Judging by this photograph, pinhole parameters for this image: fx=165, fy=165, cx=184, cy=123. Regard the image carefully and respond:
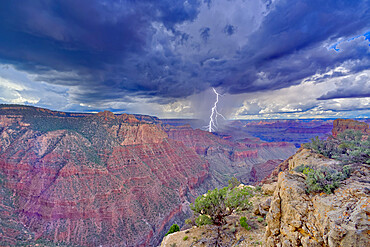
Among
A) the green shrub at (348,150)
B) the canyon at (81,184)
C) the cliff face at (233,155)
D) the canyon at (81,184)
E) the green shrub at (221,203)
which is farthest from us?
the cliff face at (233,155)

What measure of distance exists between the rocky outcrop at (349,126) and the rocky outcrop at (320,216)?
9294 cm

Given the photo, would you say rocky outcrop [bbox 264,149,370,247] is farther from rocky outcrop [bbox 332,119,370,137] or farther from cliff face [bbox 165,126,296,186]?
cliff face [bbox 165,126,296,186]

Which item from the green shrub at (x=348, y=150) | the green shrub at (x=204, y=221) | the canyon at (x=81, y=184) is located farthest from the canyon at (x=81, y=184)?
the green shrub at (x=348, y=150)

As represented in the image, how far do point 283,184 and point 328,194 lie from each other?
7.01 ft

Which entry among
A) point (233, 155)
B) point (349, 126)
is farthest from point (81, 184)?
point (233, 155)

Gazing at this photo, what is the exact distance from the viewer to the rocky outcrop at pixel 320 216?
6406 millimetres

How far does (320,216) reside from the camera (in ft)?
24.6

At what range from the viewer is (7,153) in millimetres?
58656

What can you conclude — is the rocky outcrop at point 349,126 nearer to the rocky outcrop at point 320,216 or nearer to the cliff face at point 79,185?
the cliff face at point 79,185

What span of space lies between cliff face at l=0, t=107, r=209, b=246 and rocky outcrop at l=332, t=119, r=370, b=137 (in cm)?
8272

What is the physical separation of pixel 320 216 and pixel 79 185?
65428mm

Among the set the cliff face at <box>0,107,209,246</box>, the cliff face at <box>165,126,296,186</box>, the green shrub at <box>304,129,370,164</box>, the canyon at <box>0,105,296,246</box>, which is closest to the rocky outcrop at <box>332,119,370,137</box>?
the green shrub at <box>304,129,370,164</box>

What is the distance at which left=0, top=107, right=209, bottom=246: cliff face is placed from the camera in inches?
1912

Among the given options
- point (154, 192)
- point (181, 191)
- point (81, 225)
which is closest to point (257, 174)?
point (181, 191)
